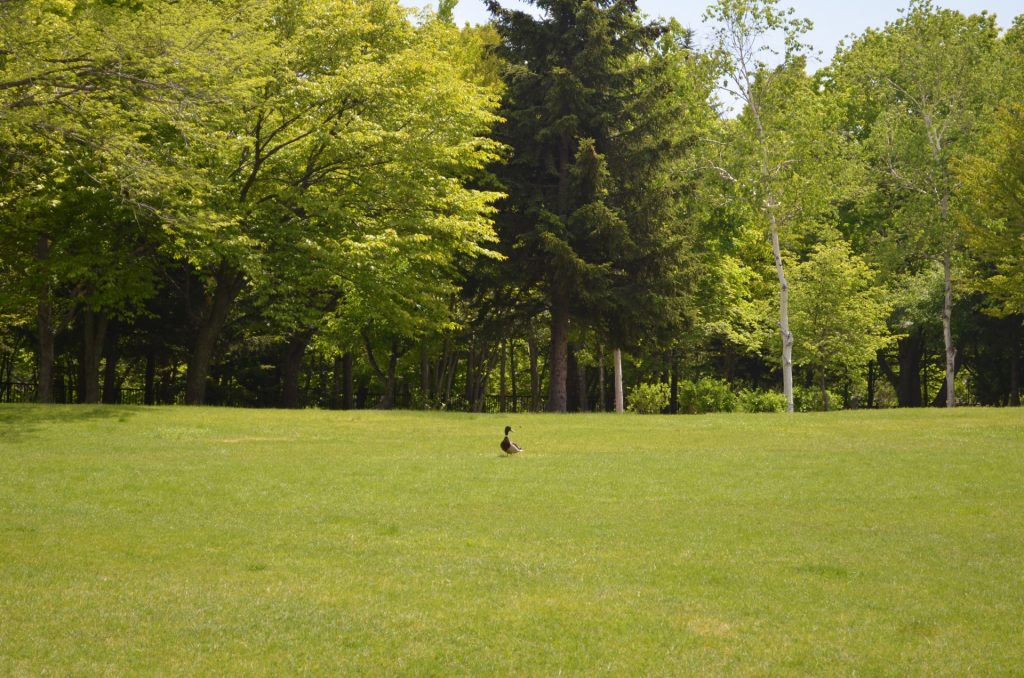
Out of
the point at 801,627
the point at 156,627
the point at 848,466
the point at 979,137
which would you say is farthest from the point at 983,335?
the point at 156,627

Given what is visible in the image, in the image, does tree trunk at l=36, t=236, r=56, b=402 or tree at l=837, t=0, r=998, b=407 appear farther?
tree at l=837, t=0, r=998, b=407

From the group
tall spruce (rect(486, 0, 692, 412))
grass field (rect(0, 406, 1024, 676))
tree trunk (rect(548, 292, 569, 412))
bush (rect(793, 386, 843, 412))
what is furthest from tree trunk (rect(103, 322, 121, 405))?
bush (rect(793, 386, 843, 412))

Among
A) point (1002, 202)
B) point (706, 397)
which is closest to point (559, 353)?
point (706, 397)

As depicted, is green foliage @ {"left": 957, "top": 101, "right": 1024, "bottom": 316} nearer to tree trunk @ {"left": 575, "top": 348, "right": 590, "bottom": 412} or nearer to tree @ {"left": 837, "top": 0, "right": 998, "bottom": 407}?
tree @ {"left": 837, "top": 0, "right": 998, "bottom": 407}

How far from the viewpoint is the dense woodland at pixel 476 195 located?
25484mm

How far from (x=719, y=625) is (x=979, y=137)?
138ft

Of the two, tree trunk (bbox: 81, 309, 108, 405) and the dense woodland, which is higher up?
the dense woodland

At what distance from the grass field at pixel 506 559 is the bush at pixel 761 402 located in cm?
1995

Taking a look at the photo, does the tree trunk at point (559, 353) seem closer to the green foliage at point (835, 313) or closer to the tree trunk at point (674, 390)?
the tree trunk at point (674, 390)

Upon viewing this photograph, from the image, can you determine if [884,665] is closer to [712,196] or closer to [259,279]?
[259,279]

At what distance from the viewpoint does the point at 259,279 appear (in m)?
28.6

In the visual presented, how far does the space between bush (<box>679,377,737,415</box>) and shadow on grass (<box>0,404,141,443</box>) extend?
2584 centimetres

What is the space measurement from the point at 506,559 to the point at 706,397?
3514cm

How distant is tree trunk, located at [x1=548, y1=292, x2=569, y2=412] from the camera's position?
122 feet
